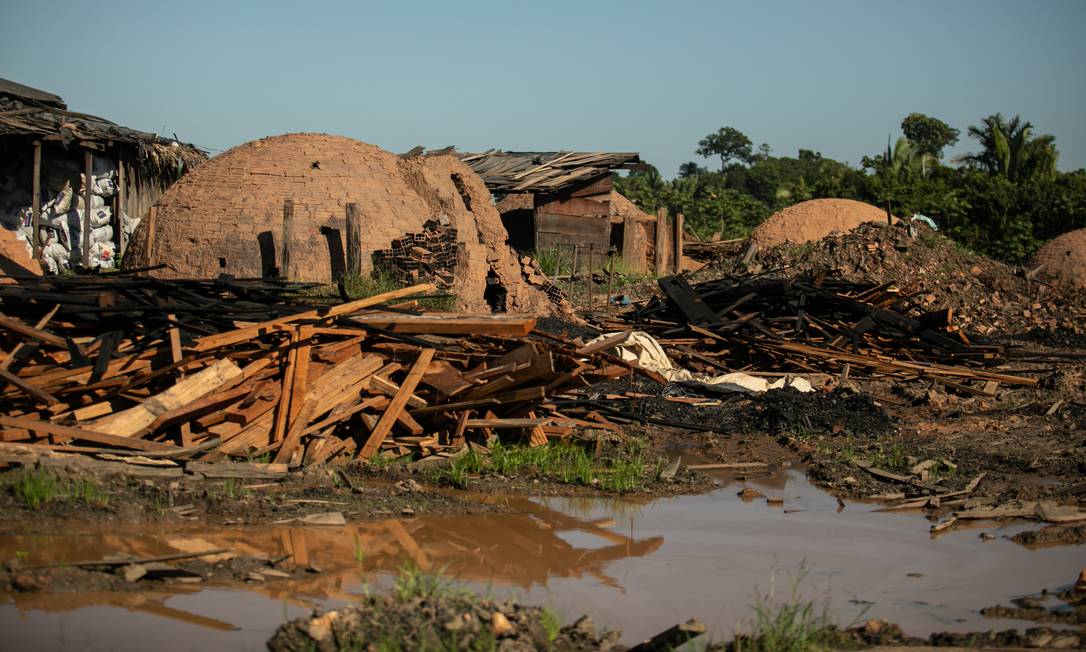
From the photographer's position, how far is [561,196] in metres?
27.3

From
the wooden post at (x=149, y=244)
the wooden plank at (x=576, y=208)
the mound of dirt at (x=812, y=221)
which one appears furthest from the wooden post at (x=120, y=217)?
the mound of dirt at (x=812, y=221)

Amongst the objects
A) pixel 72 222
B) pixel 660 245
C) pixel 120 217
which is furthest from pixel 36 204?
pixel 660 245

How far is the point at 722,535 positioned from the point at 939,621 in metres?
1.74

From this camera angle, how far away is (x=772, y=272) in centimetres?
2100

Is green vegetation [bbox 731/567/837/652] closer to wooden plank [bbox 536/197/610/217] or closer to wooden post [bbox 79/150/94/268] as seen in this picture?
wooden post [bbox 79/150/94/268]

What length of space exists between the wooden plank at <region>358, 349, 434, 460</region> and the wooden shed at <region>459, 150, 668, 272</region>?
59.3 feet

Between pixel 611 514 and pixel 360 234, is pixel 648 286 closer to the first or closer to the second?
pixel 360 234

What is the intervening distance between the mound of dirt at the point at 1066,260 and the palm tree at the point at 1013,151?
588 inches

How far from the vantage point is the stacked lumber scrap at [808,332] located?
13.0 m

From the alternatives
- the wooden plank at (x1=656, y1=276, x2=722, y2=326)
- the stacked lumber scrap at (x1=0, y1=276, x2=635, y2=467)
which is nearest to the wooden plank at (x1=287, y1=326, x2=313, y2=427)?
the stacked lumber scrap at (x1=0, y1=276, x2=635, y2=467)

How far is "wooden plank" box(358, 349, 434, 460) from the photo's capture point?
747cm

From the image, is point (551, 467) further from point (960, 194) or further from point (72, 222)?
point (960, 194)

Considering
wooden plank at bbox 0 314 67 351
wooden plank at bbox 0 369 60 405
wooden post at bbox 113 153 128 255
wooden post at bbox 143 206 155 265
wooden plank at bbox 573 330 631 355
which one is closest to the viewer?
wooden plank at bbox 0 369 60 405

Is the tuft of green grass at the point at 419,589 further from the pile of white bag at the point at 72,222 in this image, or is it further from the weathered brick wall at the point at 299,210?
the pile of white bag at the point at 72,222
